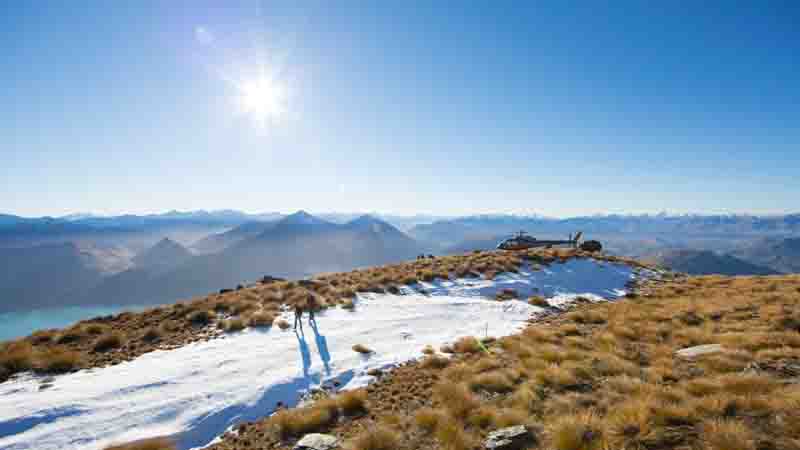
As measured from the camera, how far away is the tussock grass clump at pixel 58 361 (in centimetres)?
965

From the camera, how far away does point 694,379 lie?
7.34 metres

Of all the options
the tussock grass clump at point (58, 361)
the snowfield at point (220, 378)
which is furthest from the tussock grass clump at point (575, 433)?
the tussock grass clump at point (58, 361)

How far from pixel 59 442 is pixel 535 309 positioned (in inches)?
693

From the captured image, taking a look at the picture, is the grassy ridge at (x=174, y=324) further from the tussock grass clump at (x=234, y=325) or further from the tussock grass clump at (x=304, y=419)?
the tussock grass clump at (x=304, y=419)

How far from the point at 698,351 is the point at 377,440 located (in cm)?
940

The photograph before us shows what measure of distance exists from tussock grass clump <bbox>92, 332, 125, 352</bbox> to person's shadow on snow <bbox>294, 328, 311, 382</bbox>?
20.1 feet

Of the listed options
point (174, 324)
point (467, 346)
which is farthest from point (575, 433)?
point (174, 324)

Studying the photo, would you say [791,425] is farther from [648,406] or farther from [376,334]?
[376,334]

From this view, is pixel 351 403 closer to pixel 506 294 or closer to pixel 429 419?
pixel 429 419

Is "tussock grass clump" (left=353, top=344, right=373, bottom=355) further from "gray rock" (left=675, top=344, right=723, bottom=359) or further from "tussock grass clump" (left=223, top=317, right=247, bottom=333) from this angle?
"gray rock" (left=675, top=344, right=723, bottom=359)

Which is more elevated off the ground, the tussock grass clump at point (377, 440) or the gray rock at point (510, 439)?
the gray rock at point (510, 439)

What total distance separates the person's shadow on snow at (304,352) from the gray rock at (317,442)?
322 centimetres

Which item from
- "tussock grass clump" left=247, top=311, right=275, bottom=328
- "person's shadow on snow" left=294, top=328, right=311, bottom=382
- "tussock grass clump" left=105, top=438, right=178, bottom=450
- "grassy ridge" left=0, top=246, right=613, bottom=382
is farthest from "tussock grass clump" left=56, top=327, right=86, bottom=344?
"tussock grass clump" left=105, top=438, right=178, bottom=450

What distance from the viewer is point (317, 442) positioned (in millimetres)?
6199
